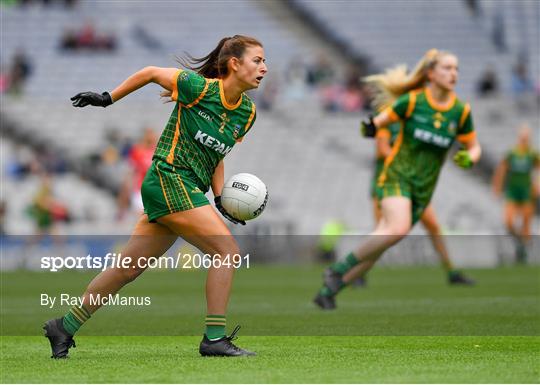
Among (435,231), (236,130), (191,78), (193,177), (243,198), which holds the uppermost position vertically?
(191,78)

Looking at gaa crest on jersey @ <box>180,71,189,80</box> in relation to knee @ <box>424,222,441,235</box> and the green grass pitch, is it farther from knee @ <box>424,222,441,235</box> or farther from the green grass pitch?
knee @ <box>424,222,441,235</box>

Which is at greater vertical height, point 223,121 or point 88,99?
point 88,99

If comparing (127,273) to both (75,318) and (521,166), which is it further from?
(521,166)

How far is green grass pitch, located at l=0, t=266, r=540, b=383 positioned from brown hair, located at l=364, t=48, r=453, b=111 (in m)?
2.03

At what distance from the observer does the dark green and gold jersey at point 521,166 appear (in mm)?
22875

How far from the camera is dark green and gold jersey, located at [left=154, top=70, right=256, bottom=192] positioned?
7.64 meters

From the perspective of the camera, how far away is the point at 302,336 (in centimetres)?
908

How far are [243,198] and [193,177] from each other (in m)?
0.38

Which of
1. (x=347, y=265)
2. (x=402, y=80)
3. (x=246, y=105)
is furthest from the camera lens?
(x=402, y=80)

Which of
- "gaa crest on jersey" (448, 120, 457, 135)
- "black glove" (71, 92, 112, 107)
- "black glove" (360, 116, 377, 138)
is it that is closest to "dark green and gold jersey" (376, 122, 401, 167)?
"gaa crest on jersey" (448, 120, 457, 135)

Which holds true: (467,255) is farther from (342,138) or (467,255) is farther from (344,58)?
(344,58)

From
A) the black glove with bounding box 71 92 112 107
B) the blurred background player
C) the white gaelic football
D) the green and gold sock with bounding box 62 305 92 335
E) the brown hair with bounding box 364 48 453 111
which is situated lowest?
the blurred background player

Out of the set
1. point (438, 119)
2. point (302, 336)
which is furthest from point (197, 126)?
point (438, 119)

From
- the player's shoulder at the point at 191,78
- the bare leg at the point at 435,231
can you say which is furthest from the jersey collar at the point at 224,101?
the bare leg at the point at 435,231
